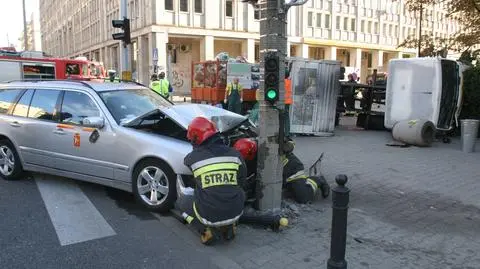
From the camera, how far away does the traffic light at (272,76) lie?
5.25m

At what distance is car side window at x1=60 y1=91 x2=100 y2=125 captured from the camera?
21.9ft

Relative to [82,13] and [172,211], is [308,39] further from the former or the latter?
[172,211]

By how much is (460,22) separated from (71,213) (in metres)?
17.9

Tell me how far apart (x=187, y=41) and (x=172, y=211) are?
1538 inches

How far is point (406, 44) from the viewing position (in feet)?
72.4

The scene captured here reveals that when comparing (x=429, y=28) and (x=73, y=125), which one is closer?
(x=73, y=125)

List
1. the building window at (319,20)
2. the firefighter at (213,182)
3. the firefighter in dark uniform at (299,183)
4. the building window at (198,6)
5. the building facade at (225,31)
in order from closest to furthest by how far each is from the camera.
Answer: the firefighter at (213,182) < the firefighter in dark uniform at (299,183) < the building facade at (225,31) < the building window at (198,6) < the building window at (319,20)

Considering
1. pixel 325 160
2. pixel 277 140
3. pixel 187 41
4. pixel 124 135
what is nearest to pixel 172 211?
pixel 124 135

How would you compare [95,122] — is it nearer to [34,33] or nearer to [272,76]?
[272,76]

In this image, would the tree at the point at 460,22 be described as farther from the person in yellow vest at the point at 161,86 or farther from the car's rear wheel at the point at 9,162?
the car's rear wheel at the point at 9,162

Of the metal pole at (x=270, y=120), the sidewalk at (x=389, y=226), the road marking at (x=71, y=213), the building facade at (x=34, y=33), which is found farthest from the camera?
the building facade at (x=34, y=33)

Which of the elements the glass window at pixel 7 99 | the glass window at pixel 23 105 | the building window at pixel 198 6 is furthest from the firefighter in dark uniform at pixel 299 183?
the building window at pixel 198 6

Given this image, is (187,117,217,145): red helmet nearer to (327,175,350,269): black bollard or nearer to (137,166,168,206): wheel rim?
(137,166,168,206): wheel rim

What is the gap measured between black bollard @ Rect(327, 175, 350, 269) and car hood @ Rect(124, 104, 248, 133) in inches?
98.2
